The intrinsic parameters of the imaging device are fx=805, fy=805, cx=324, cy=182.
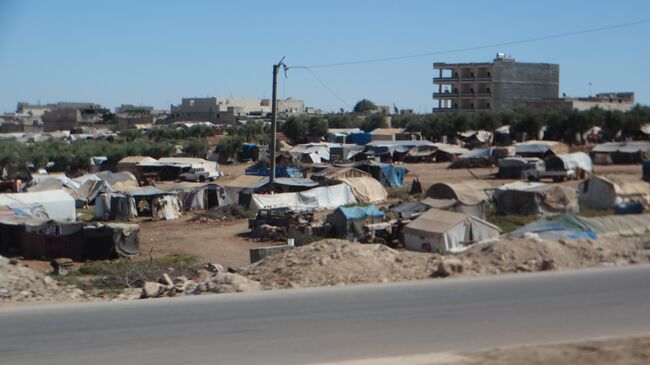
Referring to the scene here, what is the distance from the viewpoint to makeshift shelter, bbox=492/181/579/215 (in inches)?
1303

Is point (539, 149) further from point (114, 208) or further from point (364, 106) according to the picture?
point (364, 106)

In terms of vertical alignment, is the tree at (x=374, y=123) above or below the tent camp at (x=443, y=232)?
above

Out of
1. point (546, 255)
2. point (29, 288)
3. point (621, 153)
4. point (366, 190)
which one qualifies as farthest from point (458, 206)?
point (621, 153)

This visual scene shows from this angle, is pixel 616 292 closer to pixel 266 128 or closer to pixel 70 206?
pixel 70 206

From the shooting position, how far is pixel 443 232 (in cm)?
2481

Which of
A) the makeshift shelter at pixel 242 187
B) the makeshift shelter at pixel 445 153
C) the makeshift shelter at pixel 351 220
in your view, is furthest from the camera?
the makeshift shelter at pixel 445 153

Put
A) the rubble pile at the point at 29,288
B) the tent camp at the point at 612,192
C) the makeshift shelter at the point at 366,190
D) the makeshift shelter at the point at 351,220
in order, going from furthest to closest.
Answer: the makeshift shelter at the point at 366,190 → the tent camp at the point at 612,192 → the makeshift shelter at the point at 351,220 → the rubble pile at the point at 29,288

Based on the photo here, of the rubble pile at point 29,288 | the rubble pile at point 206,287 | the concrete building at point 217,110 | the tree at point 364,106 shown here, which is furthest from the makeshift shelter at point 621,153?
the tree at point 364,106

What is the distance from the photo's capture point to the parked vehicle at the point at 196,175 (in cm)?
5503

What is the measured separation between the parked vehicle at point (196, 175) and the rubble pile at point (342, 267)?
126ft

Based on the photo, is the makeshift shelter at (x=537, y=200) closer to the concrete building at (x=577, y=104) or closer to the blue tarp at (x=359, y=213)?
the blue tarp at (x=359, y=213)

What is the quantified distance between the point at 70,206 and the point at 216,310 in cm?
2613

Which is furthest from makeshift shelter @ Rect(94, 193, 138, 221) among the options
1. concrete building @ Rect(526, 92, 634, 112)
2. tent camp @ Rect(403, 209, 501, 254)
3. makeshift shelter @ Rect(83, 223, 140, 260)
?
concrete building @ Rect(526, 92, 634, 112)

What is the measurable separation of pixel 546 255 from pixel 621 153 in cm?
4228
